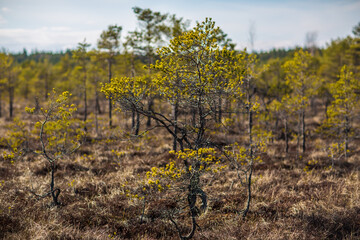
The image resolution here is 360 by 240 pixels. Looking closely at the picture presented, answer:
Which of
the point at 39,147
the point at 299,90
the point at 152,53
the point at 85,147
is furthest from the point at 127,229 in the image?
the point at 152,53

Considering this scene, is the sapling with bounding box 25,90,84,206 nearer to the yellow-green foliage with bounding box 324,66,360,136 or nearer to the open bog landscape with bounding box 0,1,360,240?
the open bog landscape with bounding box 0,1,360,240

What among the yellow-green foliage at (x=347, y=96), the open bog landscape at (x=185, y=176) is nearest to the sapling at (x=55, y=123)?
the open bog landscape at (x=185, y=176)

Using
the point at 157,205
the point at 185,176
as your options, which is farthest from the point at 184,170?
the point at 157,205

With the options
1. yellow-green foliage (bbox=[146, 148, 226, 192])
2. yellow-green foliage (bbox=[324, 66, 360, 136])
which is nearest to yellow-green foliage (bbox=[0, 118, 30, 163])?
yellow-green foliage (bbox=[146, 148, 226, 192])

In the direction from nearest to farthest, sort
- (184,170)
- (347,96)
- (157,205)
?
(184,170), (157,205), (347,96)

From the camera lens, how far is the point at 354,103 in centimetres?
1180

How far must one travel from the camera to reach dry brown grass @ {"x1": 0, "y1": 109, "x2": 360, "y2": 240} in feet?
18.2

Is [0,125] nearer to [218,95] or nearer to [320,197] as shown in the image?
[218,95]

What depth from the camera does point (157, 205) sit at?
24.0 ft

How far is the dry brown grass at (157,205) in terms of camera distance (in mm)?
5543

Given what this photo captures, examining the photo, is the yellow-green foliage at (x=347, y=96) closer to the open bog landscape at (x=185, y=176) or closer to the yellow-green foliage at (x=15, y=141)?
the open bog landscape at (x=185, y=176)

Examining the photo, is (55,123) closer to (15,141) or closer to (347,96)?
(15,141)

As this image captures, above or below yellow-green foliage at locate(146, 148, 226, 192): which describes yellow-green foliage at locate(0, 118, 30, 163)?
below

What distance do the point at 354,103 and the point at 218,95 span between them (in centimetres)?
1079
